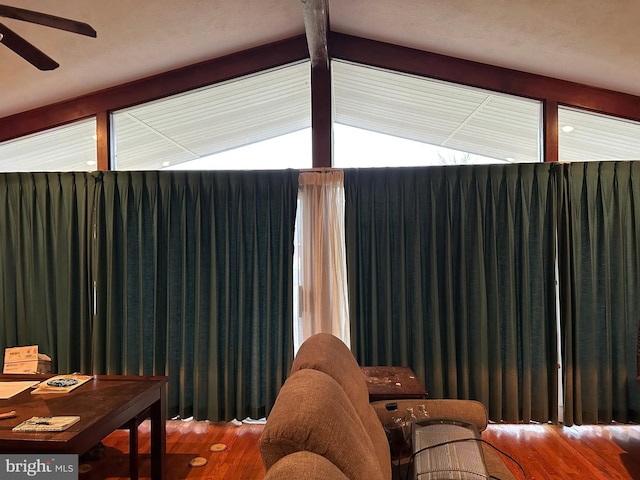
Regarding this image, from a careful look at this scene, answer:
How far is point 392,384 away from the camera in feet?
8.16

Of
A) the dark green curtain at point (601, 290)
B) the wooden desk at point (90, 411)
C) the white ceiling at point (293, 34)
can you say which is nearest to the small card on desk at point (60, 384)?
the wooden desk at point (90, 411)

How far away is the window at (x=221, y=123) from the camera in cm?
357

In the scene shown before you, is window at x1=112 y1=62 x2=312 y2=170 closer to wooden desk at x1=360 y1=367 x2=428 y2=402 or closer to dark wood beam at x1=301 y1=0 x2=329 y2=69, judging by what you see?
dark wood beam at x1=301 y1=0 x2=329 y2=69

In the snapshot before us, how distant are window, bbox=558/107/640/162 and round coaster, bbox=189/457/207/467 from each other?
3415mm

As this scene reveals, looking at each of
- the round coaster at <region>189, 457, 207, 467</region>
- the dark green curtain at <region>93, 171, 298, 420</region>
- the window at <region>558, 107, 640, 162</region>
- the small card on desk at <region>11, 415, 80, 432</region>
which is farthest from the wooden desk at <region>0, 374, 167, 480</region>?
the window at <region>558, 107, 640, 162</region>

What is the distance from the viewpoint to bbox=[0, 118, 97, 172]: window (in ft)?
11.9

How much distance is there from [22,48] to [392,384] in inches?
97.1

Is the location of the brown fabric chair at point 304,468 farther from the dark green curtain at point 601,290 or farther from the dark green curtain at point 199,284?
the dark green curtain at point 601,290

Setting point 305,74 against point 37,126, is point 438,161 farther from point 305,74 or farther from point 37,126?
point 37,126

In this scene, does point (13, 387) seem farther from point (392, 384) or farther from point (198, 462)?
point (392, 384)

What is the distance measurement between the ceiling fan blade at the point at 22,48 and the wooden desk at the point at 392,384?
2294mm

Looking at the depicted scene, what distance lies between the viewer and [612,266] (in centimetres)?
324

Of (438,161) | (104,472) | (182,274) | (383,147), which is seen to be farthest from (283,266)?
(104,472)

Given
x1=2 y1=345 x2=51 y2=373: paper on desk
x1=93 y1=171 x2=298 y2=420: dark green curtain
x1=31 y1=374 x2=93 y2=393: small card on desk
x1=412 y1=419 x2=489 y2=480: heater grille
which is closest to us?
x1=412 y1=419 x2=489 y2=480: heater grille
